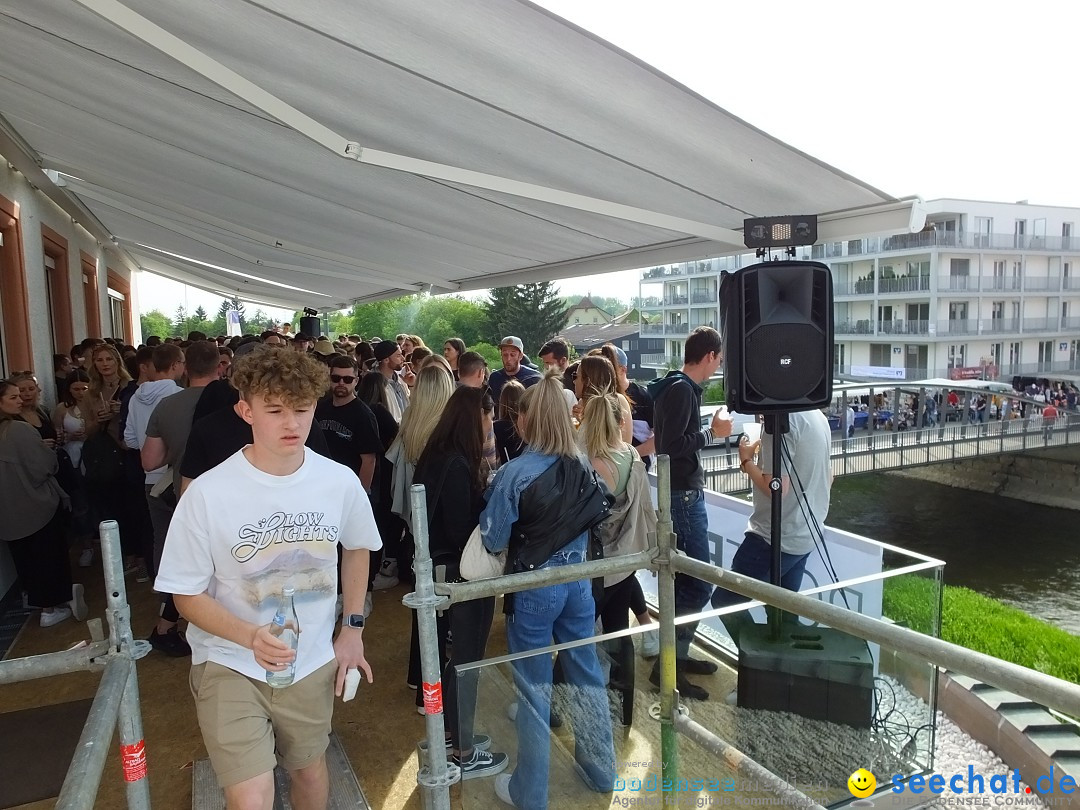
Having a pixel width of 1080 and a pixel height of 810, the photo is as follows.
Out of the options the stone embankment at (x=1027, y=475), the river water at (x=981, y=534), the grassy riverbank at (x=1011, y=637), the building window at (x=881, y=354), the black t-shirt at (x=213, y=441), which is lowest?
the river water at (x=981, y=534)

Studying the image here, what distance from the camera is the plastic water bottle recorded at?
5.77 feet

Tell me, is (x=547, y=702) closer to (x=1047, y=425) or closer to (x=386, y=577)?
(x=386, y=577)

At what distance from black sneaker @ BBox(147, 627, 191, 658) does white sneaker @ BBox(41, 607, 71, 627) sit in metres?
0.84

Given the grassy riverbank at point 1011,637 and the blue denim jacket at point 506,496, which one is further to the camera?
the grassy riverbank at point 1011,637

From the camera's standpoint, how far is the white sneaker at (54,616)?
13.8ft

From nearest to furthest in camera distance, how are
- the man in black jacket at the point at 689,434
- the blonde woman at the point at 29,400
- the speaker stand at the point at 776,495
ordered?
the speaker stand at the point at 776,495
the man in black jacket at the point at 689,434
the blonde woman at the point at 29,400

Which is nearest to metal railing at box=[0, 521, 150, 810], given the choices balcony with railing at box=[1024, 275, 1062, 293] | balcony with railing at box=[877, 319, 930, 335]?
balcony with railing at box=[877, 319, 930, 335]

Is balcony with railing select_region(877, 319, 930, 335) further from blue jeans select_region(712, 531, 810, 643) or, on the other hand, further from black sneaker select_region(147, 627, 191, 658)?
black sneaker select_region(147, 627, 191, 658)

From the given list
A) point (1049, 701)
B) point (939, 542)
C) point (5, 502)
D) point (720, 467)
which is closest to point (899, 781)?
point (1049, 701)

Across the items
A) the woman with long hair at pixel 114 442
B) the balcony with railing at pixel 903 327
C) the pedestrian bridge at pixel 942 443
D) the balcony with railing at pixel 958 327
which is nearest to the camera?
the woman with long hair at pixel 114 442

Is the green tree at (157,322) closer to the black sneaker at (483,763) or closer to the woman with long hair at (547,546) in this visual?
the woman with long hair at (547,546)

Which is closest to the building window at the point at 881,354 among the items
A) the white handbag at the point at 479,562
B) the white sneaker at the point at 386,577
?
the white sneaker at the point at 386,577

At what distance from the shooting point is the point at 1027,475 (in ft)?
103

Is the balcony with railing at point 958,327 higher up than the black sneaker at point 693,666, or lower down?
higher up
